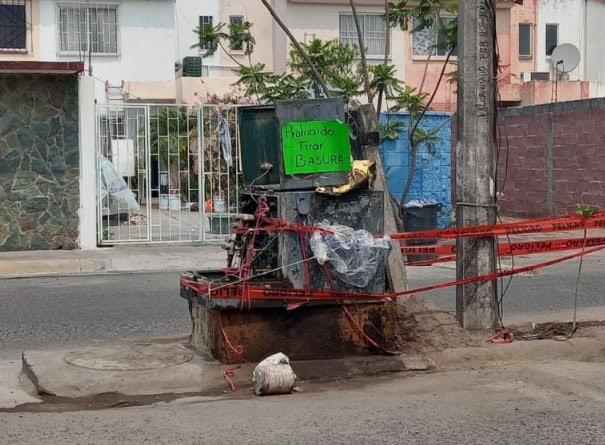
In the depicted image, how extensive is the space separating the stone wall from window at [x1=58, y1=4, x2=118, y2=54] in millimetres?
11656

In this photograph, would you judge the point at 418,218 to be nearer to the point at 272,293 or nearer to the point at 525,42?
the point at 272,293

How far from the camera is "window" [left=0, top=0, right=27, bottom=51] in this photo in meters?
26.6

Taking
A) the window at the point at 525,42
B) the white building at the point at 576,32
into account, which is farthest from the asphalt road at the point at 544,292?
the white building at the point at 576,32

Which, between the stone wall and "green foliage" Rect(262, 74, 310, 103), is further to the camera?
Answer: the stone wall

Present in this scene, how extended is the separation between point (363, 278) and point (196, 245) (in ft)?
32.7

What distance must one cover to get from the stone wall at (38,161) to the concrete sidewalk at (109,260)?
0.44 meters

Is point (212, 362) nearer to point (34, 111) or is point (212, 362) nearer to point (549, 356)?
point (549, 356)

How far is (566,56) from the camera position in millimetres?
27281

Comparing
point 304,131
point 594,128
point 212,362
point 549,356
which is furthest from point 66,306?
point 594,128

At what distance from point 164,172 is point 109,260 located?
3.54 meters

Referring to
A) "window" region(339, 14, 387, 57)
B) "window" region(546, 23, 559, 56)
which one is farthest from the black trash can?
"window" region(546, 23, 559, 56)

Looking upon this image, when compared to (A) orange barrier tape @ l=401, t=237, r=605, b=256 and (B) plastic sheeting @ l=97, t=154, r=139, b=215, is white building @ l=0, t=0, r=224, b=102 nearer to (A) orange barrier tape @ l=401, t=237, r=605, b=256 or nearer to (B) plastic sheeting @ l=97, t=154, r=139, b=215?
(B) plastic sheeting @ l=97, t=154, r=139, b=215

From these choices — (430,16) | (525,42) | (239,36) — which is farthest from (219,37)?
(525,42)

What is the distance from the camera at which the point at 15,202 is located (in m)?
15.7
